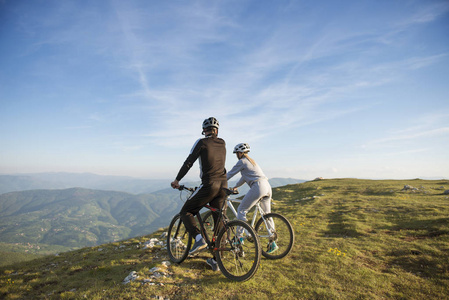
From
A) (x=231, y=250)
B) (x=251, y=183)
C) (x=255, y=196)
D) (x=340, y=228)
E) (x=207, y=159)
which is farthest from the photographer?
(x=340, y=228)

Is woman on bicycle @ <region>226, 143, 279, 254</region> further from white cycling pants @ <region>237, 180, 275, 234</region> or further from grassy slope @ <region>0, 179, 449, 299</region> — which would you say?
grassy slope @ <region>0, 179, 449, 299</region>

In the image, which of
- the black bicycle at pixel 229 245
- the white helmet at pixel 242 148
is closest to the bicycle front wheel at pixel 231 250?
the black bicycle at pixel 229 245

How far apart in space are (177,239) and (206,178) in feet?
10.4

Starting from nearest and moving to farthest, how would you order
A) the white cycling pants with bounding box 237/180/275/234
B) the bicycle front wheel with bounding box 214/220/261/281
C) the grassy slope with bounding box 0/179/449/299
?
the grassy slope with bounding box 0/179/449/299 < the bicycle front wheel with bounding box 214/220/261/281 < the white cycling pants with bounding box 237/180/275/234


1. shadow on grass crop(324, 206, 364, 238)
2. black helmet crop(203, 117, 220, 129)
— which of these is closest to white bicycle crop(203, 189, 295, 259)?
black helmet crop(203, 117, 220, 129)

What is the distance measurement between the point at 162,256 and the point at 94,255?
471cm

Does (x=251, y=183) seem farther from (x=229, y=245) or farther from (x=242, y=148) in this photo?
(x=229, y=245)

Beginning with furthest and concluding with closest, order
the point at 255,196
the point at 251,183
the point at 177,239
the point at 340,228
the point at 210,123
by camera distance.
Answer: the point at 340,228, the point at 177,239, the point at 251,183, the point at 255,196, the point at 210,123

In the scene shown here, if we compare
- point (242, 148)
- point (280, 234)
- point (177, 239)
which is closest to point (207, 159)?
point (242, 148)

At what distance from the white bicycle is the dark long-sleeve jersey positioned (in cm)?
82

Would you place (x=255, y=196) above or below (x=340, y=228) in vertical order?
Answer: above

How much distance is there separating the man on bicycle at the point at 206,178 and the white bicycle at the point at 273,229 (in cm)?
44

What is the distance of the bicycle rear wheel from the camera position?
8.00m

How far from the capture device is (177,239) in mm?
8250
